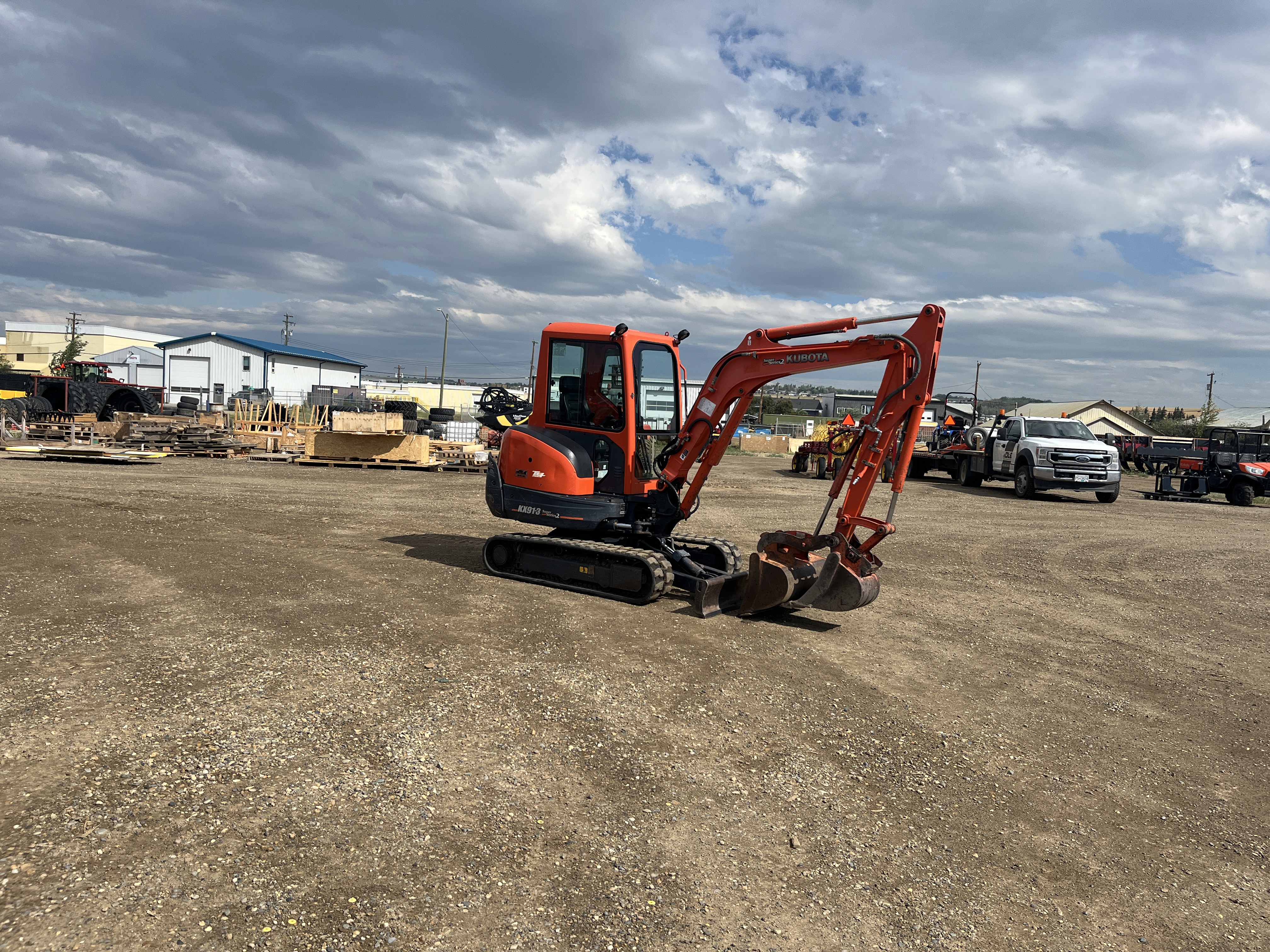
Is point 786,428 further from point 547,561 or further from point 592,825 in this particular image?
point 592,825

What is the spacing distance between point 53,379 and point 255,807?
32.6 meters

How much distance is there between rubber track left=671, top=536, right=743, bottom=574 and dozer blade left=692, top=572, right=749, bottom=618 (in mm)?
386

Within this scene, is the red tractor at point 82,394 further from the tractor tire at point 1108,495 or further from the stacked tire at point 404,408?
the tractor tire at point 1108,495

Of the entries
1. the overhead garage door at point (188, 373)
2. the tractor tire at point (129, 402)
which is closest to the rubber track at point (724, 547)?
the tractor tire at point (129, 402)

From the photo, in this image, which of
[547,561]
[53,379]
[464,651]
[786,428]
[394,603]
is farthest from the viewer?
[786,428]

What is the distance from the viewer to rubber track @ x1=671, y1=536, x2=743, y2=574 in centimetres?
927

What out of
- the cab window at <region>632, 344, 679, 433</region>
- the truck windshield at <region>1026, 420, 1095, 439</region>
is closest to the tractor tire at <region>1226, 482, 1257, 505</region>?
the truck windshield at <region>1026, 420, 1095, 439</region>

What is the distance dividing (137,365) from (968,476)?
170 feet

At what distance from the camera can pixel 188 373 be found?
5400 cm

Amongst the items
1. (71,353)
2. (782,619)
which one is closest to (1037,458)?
(782,619)

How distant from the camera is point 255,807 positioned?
13.2 feet

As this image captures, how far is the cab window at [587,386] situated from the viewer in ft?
29.9

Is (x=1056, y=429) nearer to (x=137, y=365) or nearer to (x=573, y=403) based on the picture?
(x=573, y=403)

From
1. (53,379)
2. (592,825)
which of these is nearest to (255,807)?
(592,825)
